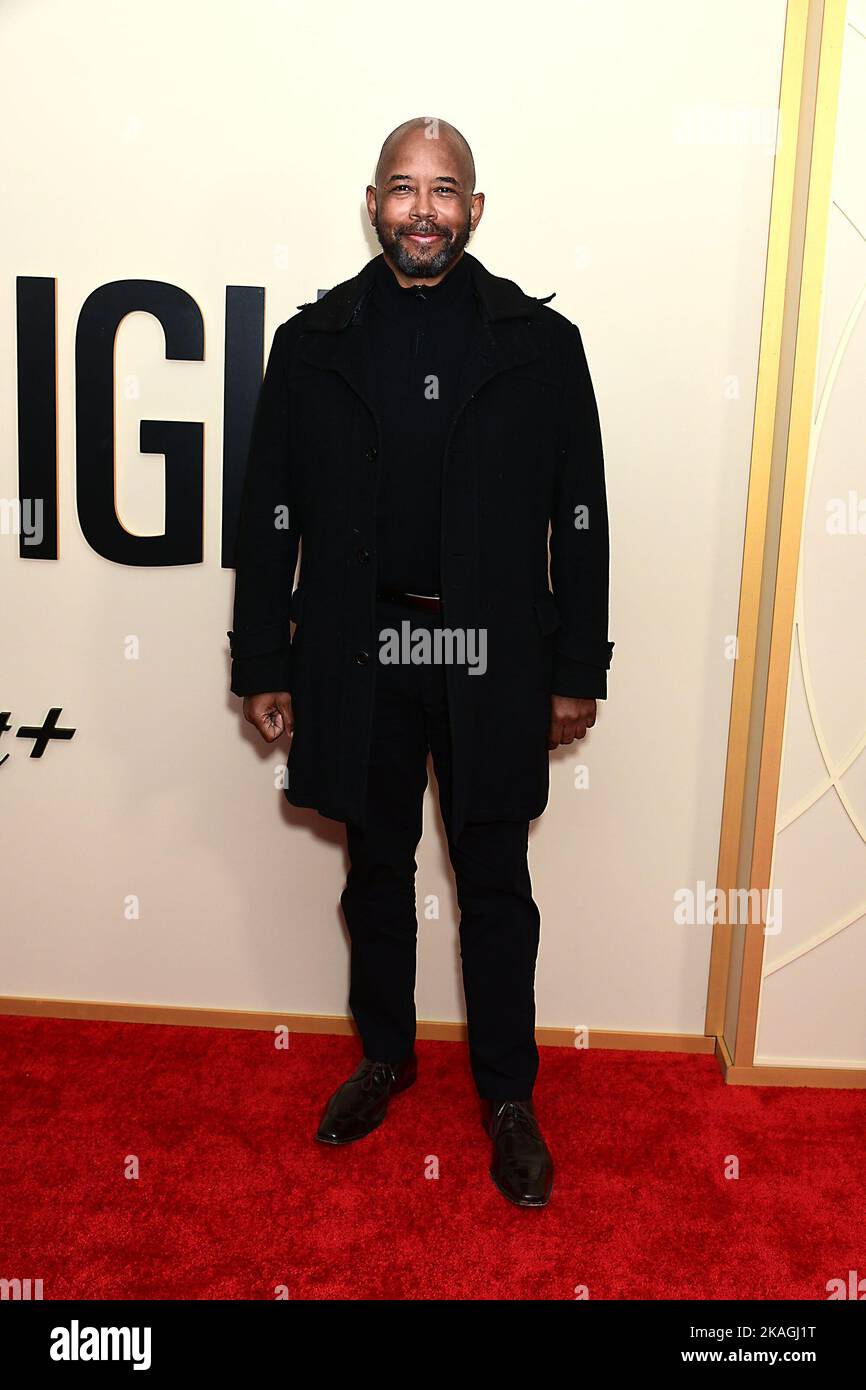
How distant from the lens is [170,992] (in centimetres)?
249

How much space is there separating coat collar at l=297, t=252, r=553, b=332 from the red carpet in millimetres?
1475

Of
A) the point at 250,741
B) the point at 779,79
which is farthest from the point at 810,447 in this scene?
the point at 250,741

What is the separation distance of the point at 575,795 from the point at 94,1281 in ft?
4.10

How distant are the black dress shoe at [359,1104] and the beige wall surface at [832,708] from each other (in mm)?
785

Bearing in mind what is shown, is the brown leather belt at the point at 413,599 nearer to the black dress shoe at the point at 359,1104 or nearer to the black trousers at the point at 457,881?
the black trousers at the point at 457,881

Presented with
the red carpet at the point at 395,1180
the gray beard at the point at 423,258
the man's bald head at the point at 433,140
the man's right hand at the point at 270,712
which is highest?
the man's bald head at the point at 433,140

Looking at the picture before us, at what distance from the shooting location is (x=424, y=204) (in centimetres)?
182

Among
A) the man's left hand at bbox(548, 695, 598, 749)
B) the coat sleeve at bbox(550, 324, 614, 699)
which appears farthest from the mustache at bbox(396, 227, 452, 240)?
the man's left hand at bbox(548, 695, 598, 749)

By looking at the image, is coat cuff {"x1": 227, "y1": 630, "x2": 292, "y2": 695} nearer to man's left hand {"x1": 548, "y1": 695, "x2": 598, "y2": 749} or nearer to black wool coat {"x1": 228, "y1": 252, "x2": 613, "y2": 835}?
black wool coat {"x1": 228, "y1": 252, "x2": 613, "y2": 835}

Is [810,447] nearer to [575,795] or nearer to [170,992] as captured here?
[575,795]

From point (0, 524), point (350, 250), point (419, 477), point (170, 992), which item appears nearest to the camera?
point (419, 477)

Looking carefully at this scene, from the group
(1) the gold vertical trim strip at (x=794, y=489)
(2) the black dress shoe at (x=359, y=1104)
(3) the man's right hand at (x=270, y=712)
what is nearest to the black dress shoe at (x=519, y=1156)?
(2) the black dress shoe at (x=359, y=1104)

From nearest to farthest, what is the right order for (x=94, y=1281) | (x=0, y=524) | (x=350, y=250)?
(x=94, y=1281)
(x=350, y=250)
(x=0, y=524)

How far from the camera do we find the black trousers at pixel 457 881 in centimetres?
196
